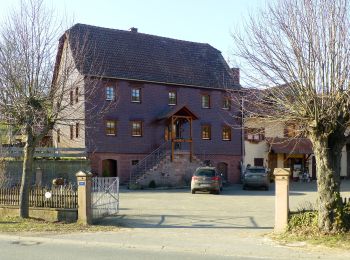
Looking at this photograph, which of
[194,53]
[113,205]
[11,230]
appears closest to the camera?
[11,230]

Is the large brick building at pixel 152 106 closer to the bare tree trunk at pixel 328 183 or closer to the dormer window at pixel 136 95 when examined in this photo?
the dormer window at pixel 136 95

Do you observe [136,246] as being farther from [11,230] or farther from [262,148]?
[262,148]

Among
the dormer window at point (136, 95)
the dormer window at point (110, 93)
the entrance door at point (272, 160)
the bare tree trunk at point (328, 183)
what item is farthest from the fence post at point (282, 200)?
the entrance door at point (272, 160)

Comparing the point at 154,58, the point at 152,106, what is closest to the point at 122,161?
the point at 152,106

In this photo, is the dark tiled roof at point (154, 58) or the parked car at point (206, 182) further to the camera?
the dark tiled roof at point (154, 58)

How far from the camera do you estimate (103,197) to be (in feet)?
61.1

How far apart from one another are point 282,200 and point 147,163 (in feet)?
83.9

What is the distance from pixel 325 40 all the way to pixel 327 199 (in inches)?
166

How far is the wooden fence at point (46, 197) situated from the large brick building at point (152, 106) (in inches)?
711

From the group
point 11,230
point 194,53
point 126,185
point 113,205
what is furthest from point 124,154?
point 11,230

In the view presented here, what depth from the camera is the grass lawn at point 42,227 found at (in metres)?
15.3

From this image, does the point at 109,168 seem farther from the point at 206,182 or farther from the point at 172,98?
the point at 206,182

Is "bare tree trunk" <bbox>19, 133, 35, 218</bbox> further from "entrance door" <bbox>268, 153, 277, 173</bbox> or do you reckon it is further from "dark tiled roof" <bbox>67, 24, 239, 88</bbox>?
"entrance door" <bbox>268, 153, 277, 173</bbox>

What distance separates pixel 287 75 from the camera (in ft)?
45.5
